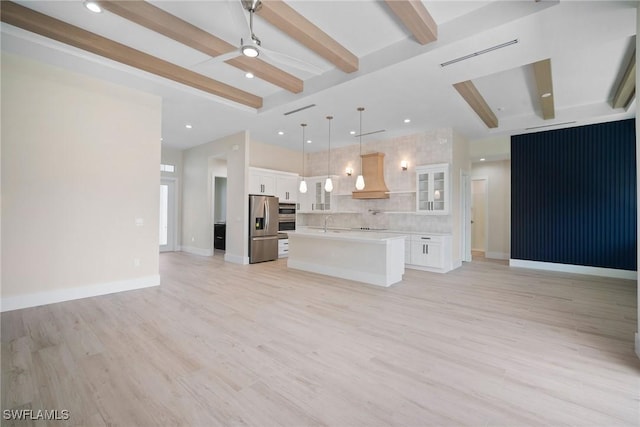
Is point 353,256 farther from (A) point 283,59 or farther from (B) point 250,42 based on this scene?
(B) point 250,42

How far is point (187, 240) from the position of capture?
8.62 m

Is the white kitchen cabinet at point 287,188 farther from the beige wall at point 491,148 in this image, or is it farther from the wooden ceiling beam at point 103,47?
the beige wall at point 491,148

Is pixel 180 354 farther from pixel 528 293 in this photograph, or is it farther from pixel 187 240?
pixel 187 240

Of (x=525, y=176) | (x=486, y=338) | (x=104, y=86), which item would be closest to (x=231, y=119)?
(x=104, y=86)

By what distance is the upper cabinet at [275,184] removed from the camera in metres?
7.06

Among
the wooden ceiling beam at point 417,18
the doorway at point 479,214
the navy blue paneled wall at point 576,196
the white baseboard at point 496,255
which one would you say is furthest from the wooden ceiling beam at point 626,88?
the white baseboard at point 496,255

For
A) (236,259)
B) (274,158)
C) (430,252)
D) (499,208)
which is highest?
(274,158)

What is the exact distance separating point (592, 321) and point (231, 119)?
645 centimetres

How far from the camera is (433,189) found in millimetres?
6203

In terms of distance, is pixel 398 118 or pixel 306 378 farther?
pixel 398 118

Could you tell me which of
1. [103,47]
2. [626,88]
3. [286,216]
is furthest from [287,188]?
[626,88]

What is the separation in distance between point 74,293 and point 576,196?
9.25 m

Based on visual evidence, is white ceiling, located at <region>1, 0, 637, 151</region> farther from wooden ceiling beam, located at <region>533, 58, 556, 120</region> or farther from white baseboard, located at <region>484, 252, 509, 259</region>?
white baseboard, located at <region>484, 252, 509, 259</region>

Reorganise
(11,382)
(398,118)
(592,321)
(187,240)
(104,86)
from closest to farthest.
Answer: (11,382) < (592,321) < (104,86) < (398,118) < (187,240)
